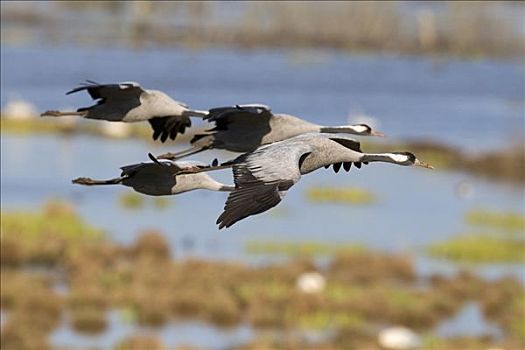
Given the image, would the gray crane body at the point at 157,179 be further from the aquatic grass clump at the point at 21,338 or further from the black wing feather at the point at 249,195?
the aquatic grass clump at the point at 21,338

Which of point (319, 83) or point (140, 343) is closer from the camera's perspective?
point (140, 343)

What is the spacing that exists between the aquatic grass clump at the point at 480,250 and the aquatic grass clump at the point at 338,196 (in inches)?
203

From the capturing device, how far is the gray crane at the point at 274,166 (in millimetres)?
5363

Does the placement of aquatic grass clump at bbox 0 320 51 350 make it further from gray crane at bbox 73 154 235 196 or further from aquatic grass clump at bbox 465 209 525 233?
gray crane at bbox 73 154 235 196

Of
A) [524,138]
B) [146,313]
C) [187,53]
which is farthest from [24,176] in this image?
[187,53]

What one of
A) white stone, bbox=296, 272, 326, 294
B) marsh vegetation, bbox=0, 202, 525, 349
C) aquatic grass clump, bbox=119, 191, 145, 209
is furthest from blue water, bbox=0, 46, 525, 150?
white stone, bbox=296, 272, 326, 294

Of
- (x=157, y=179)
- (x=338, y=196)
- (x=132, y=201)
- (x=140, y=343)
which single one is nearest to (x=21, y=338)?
(x=140, y=343)

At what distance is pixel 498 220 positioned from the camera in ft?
129

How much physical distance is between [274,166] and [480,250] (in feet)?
98.6

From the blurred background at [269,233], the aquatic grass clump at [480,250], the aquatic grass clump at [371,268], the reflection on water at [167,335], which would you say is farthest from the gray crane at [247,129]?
the aquatic grass clump at [480,250]

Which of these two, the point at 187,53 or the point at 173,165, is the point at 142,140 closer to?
the point at 187,53

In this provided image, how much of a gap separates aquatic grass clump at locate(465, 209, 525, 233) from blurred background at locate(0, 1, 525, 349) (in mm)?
96

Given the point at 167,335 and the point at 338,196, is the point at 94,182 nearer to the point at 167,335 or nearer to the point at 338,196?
the point at 167,335

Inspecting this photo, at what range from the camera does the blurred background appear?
1115 inches
